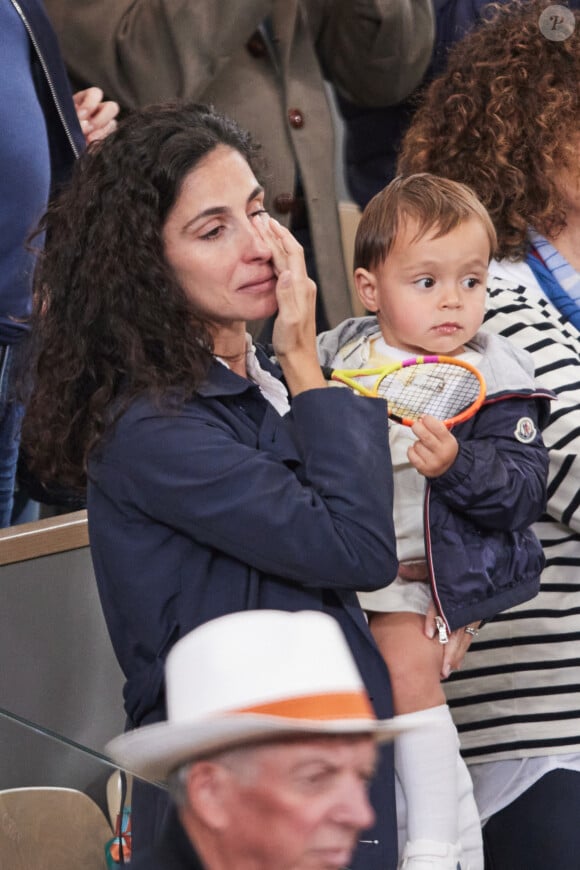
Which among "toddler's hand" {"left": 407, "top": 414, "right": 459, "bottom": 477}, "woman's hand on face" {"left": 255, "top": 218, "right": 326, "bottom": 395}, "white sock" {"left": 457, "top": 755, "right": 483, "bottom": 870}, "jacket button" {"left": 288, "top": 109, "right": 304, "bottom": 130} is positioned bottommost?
"white sock" {"left": 457, "top": 755, "right": 483, "bottom": 870}

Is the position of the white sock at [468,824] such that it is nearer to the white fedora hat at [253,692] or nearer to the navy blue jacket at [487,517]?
the navy blue jacket at [487,517]

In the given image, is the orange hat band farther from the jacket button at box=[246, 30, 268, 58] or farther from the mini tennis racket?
the jacket button at box=[246, 30, 268, 58]

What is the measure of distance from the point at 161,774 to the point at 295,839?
16 cm

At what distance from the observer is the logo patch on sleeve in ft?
5.88

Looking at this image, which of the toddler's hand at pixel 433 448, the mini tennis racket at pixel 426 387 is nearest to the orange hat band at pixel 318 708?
the toddler's hand at pixel 433 448

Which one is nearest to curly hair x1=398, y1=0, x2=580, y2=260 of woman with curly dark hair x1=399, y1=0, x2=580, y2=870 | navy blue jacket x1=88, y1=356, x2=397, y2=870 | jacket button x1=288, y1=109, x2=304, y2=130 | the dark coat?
woman with curly dark hair x1=399, y1=0, x2=580, y2=870

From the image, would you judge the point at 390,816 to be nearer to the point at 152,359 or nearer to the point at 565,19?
the point at 152,359

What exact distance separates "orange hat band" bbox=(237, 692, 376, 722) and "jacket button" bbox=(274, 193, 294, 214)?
1858 millimetres

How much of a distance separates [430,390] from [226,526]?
0.45 meters

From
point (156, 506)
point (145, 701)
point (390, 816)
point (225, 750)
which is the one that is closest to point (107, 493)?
point (156, 506)

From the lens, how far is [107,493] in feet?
5.05

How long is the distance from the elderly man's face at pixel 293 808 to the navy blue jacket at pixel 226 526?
563mm

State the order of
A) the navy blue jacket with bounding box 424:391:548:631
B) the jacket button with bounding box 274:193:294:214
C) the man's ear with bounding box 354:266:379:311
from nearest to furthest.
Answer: the navy blue jacket with bounding box 424:391:548:631 → the man's ear with bounding box 354:266:379:311 → the jacket button with bounding box 274:193:294:214

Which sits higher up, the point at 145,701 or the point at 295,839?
the point at 295,839
